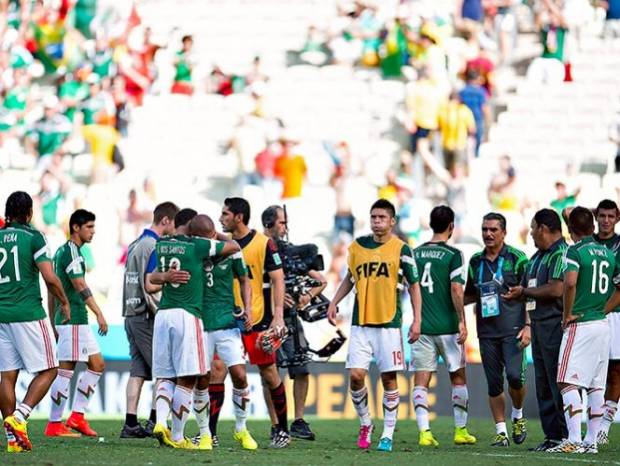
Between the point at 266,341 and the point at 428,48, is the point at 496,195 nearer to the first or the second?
the point at 428,48

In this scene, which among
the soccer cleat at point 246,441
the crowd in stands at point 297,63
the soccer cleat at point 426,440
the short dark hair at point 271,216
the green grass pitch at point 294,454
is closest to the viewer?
the green grass pitch at point 294,454

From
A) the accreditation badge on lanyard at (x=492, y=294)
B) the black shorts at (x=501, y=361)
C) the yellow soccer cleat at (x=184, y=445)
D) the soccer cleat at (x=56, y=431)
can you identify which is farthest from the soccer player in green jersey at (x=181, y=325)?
the black shorts at (x=501, y=361)

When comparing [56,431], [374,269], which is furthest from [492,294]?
[56,431]

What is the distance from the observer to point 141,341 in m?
16.7

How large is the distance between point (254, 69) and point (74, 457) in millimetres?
15923

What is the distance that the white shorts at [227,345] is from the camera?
49.1 feet

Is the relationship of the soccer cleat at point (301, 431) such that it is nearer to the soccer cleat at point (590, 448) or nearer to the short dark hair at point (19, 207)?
the soccer cleat at point (590, 448)

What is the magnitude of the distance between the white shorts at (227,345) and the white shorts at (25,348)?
1.53m

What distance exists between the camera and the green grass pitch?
1327cm

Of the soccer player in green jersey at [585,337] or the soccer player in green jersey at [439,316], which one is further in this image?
the soccer player in green jersey at [439,316]

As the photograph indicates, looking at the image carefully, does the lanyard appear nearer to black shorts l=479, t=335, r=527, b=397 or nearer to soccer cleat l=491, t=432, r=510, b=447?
black shorts l=479, t=335, r=527, b=397

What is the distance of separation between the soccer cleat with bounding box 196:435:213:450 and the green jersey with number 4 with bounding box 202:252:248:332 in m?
1.01

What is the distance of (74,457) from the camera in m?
13.5

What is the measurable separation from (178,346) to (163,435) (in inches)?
36.1
